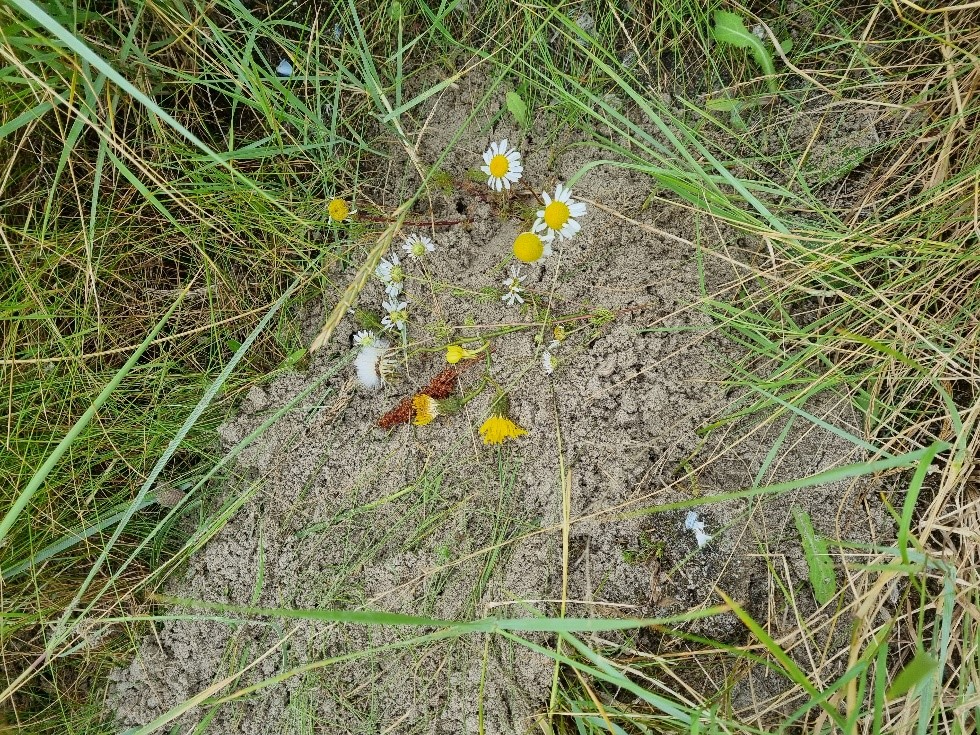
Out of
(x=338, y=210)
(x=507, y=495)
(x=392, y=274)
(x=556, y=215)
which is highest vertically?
(x=556, y=215)

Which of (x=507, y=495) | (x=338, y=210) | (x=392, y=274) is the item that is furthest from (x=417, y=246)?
(x=507, y=495)

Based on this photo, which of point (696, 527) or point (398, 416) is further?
point (398, 416)

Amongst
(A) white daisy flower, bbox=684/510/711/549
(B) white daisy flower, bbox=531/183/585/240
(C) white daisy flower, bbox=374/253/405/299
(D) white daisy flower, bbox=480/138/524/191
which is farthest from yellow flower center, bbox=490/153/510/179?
(A) white daisy flower, bbox=684/510/711/549

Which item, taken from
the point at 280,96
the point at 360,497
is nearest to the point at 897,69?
the point at 280,96

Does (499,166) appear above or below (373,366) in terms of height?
above

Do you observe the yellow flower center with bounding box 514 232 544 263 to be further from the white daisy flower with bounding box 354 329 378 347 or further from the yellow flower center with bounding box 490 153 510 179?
the white daisy flower with bounding box 354 329 378 347

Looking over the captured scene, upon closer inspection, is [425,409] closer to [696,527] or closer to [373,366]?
[373,366]
